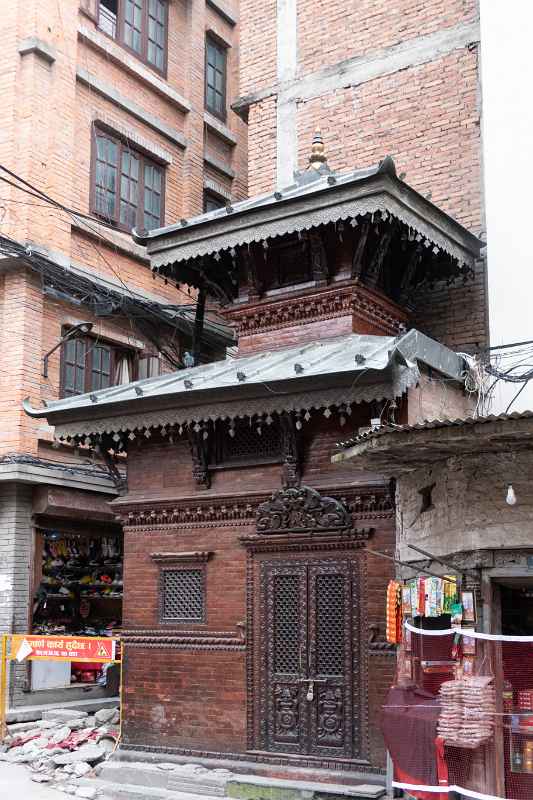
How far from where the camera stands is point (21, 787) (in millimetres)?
11672

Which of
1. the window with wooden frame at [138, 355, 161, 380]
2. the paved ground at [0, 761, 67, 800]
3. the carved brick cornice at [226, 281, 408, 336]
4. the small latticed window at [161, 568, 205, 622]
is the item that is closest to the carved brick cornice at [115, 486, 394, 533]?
the small latticed window at [161, 568, 205, 622]

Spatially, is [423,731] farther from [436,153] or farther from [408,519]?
[436,153]

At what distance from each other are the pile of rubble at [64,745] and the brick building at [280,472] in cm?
74

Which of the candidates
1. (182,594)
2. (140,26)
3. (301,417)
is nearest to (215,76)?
(140,26)

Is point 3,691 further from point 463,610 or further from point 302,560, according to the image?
point 463,610

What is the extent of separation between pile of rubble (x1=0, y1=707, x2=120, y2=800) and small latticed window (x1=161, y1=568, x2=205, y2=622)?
2.09 meters

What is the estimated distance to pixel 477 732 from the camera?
8.20 meters

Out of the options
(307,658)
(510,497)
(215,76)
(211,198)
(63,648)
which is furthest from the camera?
(215,76)

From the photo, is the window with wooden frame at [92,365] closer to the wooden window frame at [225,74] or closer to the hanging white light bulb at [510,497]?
the wooden window frame at [225,74]

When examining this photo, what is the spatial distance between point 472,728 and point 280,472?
4301 millimetres

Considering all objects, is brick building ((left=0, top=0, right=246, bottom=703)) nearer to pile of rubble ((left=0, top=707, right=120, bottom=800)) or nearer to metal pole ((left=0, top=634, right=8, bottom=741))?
pile of rubble ((left=0, top=707, right=120, bottom=800))

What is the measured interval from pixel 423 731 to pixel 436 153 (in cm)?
829

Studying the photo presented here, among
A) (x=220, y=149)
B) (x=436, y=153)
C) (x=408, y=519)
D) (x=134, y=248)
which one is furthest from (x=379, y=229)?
(x=220, y=149)

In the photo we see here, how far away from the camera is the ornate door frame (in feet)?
35.3
